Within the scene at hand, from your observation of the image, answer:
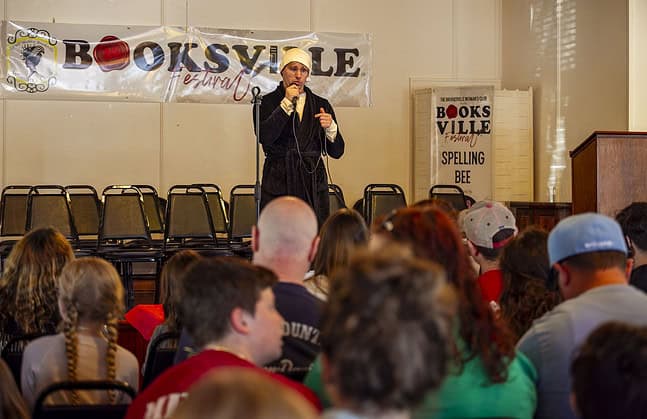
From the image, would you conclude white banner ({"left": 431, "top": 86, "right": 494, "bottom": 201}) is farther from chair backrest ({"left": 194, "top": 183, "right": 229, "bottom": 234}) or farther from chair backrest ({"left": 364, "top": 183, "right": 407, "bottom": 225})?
chair backrest ({"left": 194, "top": 183, "right": 229, "bottom": 234})

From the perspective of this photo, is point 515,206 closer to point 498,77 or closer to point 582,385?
point 498,77

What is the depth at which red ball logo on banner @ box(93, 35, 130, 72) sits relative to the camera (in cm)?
944

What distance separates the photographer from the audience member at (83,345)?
2881 millimetres

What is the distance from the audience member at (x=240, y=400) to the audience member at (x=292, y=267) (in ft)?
4.48

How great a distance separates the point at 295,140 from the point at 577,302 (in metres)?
4.11

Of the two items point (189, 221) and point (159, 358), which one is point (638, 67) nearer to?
point (189, 221)

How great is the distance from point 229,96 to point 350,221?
6.68m

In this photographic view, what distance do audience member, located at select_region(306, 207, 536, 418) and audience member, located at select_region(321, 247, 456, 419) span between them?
2.03ft

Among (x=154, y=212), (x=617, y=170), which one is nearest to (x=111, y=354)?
(x=617, y=170)

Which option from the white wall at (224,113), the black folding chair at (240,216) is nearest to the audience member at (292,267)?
the black folding chair at (240,216)

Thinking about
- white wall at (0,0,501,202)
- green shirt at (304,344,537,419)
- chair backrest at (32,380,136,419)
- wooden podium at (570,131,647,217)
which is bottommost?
chair backrest at (32,380,136,419)

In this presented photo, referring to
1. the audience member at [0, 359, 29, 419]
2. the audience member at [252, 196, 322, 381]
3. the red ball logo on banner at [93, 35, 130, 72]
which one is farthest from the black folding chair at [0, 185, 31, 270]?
the audience member at [0, 359, 29, 419]

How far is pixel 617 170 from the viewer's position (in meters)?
5.91

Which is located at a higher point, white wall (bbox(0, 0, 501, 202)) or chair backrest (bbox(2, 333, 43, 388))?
white wall (bbox(0, 0, 501, 202))
